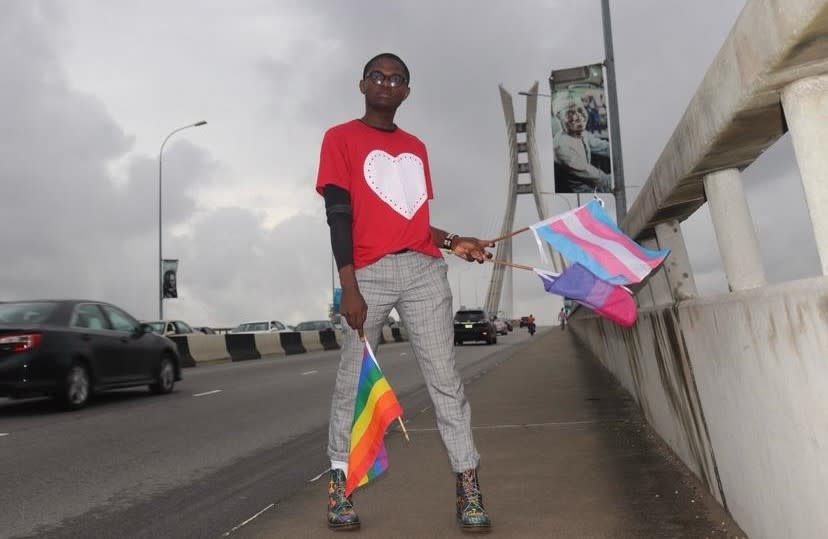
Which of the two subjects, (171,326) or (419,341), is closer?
(419,341)

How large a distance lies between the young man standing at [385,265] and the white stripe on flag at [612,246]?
0.65m

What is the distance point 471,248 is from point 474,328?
3252 centimetres

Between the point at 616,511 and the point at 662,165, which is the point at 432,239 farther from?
the point at 616,511

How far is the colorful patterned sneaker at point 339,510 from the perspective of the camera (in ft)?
13.4

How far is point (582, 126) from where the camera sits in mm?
19484

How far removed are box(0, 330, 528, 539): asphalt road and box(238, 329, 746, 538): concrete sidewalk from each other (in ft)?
2.14

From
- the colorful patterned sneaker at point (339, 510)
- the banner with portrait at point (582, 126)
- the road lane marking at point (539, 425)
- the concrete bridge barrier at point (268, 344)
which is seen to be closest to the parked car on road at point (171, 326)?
the concrete bridge barrier at point (268, 344)

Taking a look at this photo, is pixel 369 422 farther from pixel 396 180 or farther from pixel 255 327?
pixel 255 327

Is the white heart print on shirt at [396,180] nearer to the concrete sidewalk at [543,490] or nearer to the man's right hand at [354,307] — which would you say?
the man's right hand at [354,307]

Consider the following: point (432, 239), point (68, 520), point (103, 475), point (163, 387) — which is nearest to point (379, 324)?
point (432, 239)

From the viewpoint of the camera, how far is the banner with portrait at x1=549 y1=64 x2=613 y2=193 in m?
19.5

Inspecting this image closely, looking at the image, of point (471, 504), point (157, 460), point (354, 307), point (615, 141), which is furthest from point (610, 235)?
point (615, 141)

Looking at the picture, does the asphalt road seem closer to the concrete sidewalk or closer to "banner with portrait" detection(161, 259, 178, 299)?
the concrete sidewalk

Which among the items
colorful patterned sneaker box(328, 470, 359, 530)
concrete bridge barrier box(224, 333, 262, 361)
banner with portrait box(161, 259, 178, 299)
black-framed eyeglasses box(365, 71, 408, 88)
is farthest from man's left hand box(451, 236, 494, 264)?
banner with portrait box(161, 259, 178, 299)
